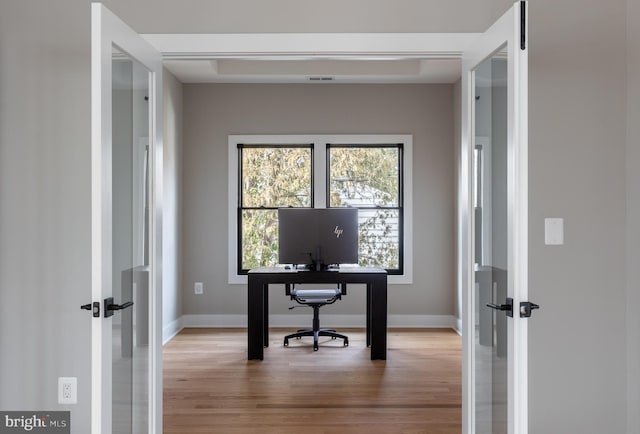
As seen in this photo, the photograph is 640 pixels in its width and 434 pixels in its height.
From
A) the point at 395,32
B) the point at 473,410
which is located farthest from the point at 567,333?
the point at 395,32

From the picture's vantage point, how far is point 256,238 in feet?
20.2

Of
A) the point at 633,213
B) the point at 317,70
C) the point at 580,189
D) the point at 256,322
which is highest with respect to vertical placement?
the point at 317,70

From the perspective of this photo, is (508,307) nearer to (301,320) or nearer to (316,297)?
(316,297)

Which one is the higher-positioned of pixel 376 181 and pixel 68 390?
pixel 376 181

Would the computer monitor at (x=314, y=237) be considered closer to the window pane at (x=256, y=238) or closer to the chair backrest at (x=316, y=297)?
the chair backrest at (x=316, y=297)

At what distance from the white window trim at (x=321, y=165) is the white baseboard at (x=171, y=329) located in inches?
28.0

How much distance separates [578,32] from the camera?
2598mm

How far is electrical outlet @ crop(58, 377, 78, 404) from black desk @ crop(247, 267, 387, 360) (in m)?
2.19

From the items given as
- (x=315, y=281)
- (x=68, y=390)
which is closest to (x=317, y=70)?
(x=315, y=281)

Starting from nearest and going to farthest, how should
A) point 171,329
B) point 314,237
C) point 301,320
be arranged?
point 314,237
point 171,329
point 301,320

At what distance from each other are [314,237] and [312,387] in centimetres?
146

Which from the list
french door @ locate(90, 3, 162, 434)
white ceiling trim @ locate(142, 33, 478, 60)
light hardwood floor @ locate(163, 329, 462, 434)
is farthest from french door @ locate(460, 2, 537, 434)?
french door @ locate(90, 3, 162, 434)

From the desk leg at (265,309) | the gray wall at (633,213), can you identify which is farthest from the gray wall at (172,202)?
the gray wall at (633,213)

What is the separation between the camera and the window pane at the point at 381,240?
6.15 m
